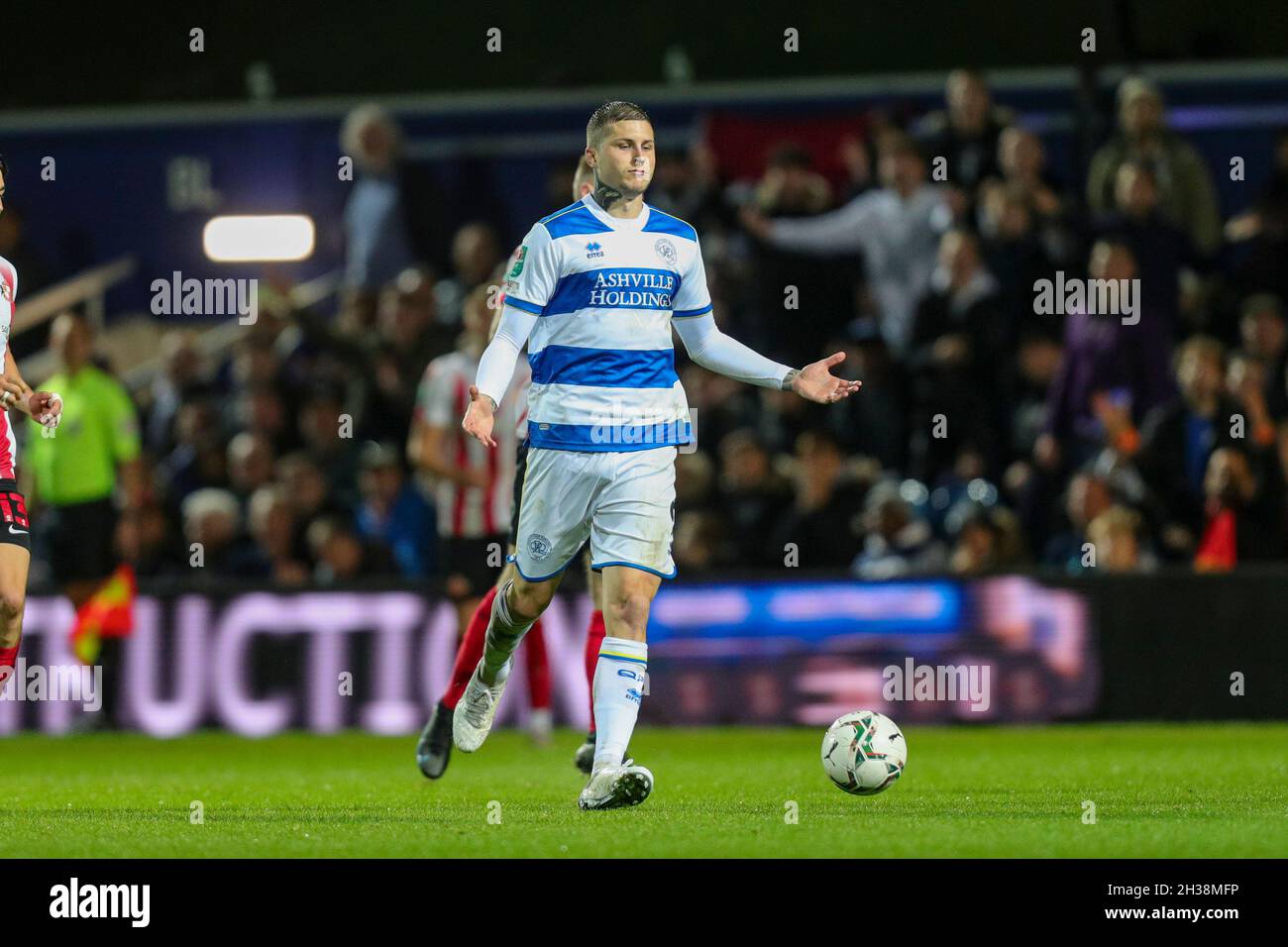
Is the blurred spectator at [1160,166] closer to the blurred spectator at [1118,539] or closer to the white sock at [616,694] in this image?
the blurred spectator at [1118,539]

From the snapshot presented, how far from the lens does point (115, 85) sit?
1889cm

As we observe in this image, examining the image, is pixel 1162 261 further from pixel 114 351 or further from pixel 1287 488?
pixel 114 351

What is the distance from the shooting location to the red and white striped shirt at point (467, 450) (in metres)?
11.2

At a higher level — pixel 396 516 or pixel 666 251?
pixel 666 251

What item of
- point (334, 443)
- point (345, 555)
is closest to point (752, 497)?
point (345, 555)

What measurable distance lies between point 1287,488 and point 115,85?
1049cm

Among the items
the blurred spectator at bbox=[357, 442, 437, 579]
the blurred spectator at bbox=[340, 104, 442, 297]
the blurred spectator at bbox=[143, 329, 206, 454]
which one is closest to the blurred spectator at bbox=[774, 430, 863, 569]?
the blurred spectator at bbox=[357, 442, 437, 579]

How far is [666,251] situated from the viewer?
778 centimetres

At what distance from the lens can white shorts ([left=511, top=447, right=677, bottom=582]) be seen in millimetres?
7645

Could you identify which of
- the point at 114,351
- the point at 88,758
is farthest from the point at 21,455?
the point at 88,758

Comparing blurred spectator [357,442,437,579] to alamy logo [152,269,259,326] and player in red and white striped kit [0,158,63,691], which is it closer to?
alamy logo [152,269,259,326]

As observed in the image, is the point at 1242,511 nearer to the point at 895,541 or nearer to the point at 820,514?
the point at 895,541

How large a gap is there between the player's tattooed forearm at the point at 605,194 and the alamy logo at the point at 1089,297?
6.74 m
